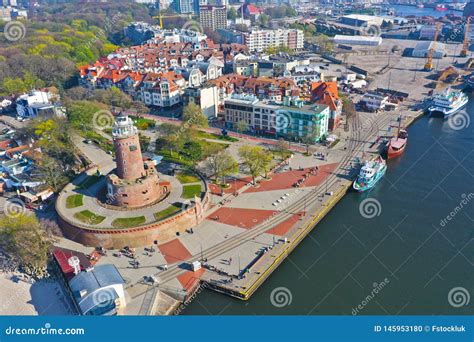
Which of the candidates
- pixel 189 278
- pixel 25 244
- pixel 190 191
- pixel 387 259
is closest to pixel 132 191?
pixel 190 191

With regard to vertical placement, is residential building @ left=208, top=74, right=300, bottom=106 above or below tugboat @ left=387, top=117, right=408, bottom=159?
above

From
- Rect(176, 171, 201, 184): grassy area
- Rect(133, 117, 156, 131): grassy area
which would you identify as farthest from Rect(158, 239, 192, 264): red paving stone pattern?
Rect(133, 117, 156, 131): grassy area

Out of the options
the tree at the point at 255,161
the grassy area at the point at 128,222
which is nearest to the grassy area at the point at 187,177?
the tree at the point at 255,161

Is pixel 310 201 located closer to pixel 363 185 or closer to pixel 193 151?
pixel 363 185

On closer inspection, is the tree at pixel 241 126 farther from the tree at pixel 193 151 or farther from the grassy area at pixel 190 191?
the grassy area at pixel 190 191

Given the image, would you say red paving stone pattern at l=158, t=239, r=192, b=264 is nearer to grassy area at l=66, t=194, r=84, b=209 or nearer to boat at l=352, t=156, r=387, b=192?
grassy area at l=66, t=194, r=84, b=209

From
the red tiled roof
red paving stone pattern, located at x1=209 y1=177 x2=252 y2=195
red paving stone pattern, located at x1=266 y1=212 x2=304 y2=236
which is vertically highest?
the red tiled roof

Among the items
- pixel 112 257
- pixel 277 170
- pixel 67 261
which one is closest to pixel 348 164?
pixel 277 170
